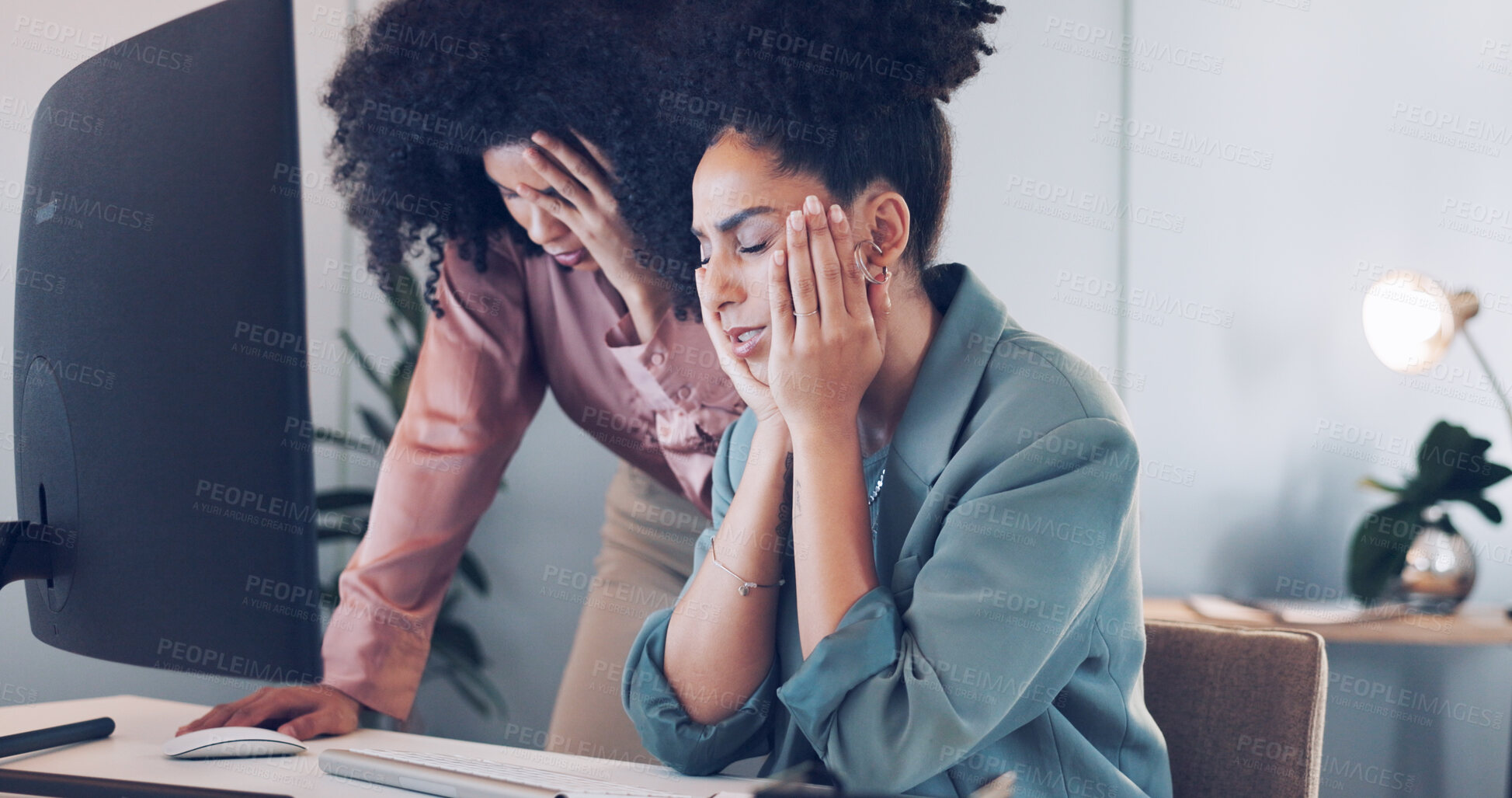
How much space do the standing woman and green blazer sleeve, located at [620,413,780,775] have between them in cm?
62

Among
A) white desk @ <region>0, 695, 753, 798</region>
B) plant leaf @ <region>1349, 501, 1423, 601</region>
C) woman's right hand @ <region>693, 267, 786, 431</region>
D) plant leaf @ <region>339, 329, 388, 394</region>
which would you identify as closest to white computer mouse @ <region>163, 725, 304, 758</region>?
white desk @ <region>0, 695, 753, 798</region>

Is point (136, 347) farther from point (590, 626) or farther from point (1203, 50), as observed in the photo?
point (1203, 50)

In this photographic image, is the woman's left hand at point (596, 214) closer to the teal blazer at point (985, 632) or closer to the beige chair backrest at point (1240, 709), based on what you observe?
the teal blazer at point (985, 632)

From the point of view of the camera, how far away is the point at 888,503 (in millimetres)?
999

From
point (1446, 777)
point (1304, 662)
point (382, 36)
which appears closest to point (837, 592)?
point (1304, 662)

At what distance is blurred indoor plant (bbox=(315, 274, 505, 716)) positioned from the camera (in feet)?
6.98

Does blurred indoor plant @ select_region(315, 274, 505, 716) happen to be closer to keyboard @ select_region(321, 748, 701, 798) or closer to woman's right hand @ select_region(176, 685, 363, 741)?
woman's right hand @ select_region(176, 685, 363, 741)

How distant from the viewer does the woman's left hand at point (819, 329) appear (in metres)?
0.95

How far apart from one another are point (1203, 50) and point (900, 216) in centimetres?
154

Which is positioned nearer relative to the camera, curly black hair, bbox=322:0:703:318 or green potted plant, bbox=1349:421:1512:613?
curly black hair, bbox=322:0:703:318

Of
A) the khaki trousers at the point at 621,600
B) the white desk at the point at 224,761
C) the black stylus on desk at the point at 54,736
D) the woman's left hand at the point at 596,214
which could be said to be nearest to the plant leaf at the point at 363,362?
the khaki trousers at the point at 621,600

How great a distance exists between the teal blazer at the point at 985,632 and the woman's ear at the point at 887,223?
133mm

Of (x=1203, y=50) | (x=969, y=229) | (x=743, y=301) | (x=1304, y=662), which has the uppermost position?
(x=1203, y=50)

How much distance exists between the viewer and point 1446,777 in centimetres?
215
